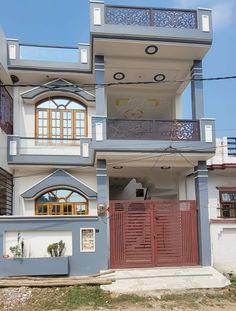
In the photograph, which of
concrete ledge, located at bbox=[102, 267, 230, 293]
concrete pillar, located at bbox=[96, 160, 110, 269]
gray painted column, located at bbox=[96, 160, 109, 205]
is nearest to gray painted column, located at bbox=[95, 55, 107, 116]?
gray painted column, located at bbox=[96, 160, 109, 205]

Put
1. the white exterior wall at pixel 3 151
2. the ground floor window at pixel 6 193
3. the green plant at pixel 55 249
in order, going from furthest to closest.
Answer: the ground floor window at pixel 6 193
the white exterior wall at pixel 3 151
the green plant at pixel 55 249

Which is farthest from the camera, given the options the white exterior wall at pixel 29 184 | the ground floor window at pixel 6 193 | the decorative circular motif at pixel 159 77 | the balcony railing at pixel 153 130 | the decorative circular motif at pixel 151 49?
the decorative circular motif at pixel 159 77

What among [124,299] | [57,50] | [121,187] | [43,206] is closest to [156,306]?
[124,299]

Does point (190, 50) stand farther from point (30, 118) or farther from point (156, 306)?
point (156, 306)

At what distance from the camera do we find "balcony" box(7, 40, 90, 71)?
44.1ft

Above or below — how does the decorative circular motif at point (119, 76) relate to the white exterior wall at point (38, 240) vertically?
above

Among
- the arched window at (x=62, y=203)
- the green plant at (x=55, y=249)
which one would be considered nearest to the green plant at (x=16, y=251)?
the green plant at (x=55, y=249)

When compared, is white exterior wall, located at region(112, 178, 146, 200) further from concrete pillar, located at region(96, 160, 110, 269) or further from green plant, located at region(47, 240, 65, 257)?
green plant, located at region(47, 240, 65, 257)

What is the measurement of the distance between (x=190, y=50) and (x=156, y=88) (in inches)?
115

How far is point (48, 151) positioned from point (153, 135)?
13.4 ft

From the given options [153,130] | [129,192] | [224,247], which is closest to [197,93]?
[153,130]

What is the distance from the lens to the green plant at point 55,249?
10.8 m

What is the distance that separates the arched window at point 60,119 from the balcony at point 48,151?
30 centimetres

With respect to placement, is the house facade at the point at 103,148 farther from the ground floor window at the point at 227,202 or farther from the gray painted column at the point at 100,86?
the ground floor window at the point at 227,202
